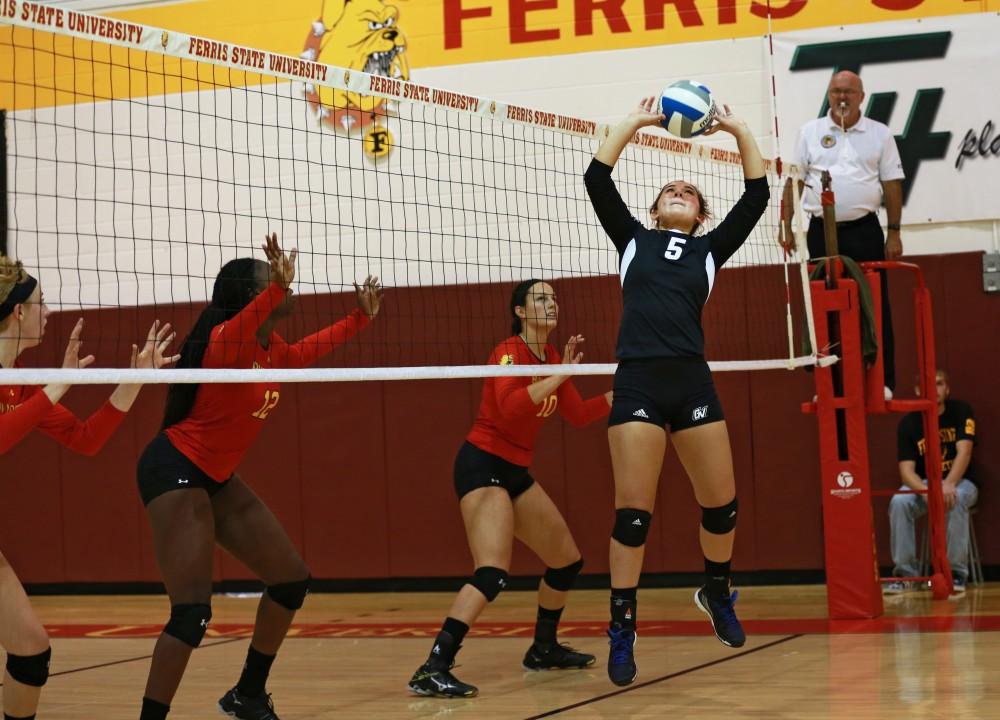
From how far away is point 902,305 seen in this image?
31.7 feet

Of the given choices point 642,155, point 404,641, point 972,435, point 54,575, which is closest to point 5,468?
point 54,575

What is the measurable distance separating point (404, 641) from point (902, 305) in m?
4.58

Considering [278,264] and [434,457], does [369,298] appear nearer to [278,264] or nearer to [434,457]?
[278,264]

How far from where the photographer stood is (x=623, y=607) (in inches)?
Result: 206

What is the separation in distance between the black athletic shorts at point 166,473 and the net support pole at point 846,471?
4148 mm

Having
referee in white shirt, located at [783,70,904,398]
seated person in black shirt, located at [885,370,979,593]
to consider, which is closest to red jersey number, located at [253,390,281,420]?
referee in white shirt, located at [783,70,904,398]

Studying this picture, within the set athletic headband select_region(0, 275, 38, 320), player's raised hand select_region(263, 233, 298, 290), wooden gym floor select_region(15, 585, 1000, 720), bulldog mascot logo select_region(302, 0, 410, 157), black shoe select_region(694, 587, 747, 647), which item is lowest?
wooden gym floor select_region(15, 585, 1000, 720)

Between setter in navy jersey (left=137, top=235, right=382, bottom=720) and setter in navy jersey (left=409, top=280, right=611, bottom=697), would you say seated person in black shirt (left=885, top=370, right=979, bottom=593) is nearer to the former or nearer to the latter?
setter in navy jersey (left=409, top=280, right=611, bottom=697)

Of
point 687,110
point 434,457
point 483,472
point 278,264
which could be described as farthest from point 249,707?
point 434,457

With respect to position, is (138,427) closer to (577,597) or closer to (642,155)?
(577,597)

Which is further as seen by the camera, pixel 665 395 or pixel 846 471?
pixel 846 471

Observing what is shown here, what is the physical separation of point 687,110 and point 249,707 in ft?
10.4

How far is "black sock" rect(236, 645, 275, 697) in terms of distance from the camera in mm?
5395

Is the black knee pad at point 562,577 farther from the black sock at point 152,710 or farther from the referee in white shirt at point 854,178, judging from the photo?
the referee in white shirt at point 854,178
